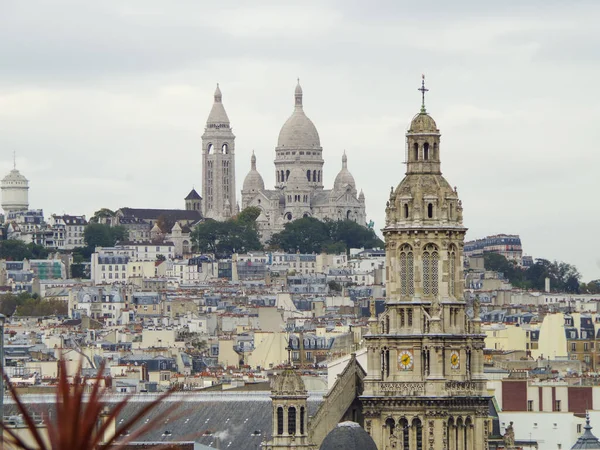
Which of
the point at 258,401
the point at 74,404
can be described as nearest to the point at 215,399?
the point at 258,401

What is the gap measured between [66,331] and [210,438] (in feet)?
275

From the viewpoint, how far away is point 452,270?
158ft

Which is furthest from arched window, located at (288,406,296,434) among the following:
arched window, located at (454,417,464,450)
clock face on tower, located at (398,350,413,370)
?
arched window, located at (454,417,464,450)

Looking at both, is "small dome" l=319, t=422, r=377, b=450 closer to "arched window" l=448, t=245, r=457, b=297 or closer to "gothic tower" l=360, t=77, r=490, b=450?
"gothic tower" l=360, t=77, r=490, b=450

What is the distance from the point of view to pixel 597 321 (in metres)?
114

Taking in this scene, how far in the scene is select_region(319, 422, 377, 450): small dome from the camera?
40.0m

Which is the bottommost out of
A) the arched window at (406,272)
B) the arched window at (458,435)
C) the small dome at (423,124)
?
the arched window at (458,435)

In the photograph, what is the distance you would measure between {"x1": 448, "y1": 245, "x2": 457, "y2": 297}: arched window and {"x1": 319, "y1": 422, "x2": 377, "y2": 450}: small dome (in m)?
7.46

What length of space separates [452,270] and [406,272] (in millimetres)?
808

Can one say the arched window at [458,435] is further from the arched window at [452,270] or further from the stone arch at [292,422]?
the stone arch at [292,422]

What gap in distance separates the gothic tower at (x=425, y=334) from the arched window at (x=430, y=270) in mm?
17

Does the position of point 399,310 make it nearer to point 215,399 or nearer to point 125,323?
point 215,399

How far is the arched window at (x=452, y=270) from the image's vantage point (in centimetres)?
4794

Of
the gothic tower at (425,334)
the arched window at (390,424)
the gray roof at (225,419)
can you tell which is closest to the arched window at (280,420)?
the gothic tower at (425,334)
